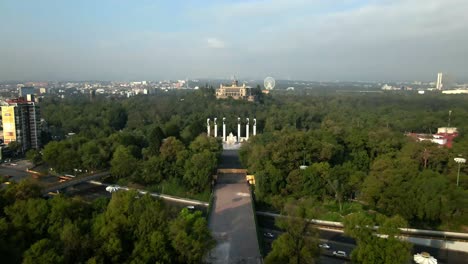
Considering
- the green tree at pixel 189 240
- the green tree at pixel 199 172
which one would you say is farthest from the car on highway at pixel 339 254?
the green tree at pixel 199 172

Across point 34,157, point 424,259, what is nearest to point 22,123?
point 34,157

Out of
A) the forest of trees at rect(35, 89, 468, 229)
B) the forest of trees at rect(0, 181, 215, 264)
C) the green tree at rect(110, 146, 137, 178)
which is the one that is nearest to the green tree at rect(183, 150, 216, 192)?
the forest of trees at rect(35, 89, 468, 229)

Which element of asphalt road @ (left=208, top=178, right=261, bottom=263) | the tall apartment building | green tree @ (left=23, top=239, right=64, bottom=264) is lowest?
asphalt road @ (left=208, top=178, right=261, bottom=263)

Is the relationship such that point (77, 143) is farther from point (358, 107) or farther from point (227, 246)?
point (358, 107)

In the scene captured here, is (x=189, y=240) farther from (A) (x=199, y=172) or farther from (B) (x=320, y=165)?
(B) (x=320, y=165)

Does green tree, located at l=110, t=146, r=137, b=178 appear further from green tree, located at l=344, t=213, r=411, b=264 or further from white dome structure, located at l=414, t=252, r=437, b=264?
white dome structure, located at l=414, t=252, r=437, b=264

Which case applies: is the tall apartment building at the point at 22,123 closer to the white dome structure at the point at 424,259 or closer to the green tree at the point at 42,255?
the green tree at the point at 42,255

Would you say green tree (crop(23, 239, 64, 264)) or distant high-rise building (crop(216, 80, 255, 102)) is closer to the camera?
green tree (crop(23, 239, 64, 264))
